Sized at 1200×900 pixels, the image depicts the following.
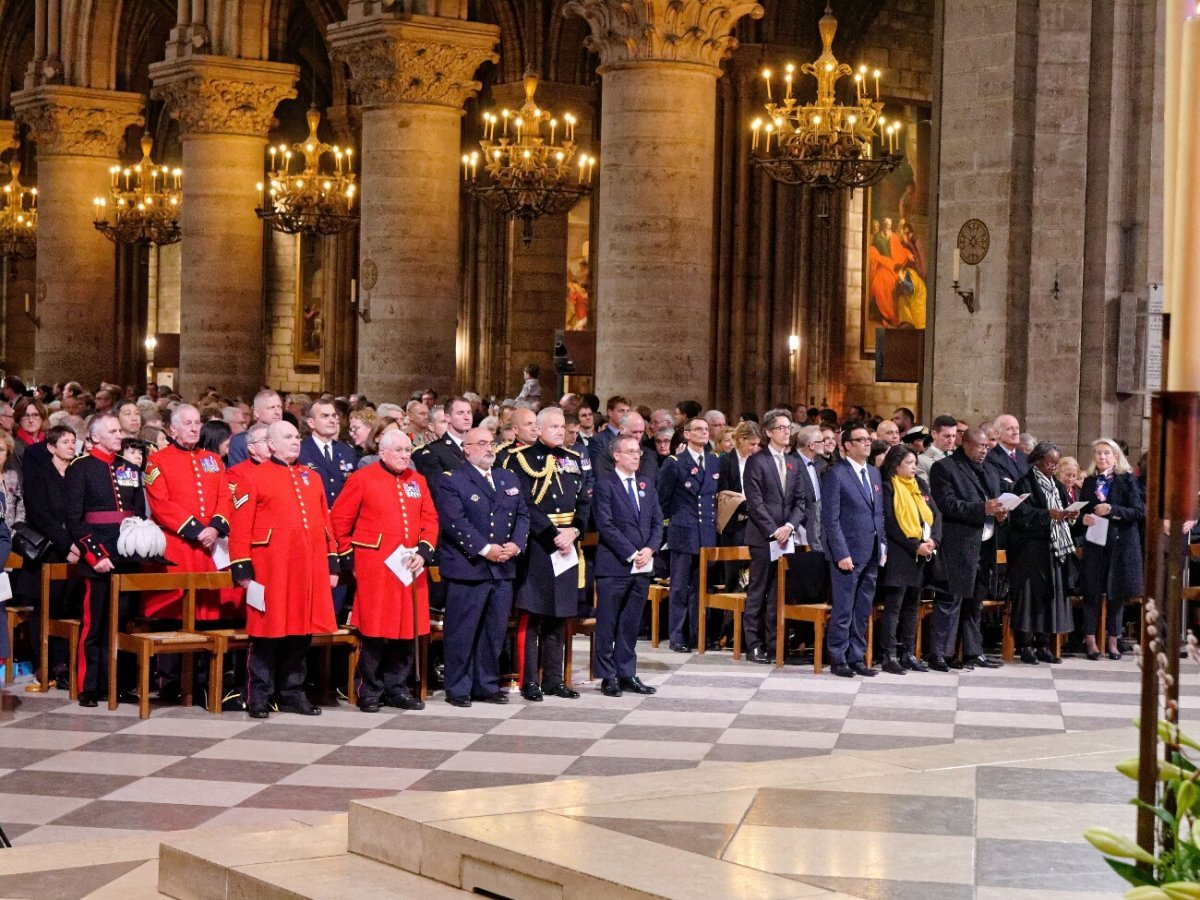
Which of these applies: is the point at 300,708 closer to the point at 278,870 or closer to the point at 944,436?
the point at 278,870

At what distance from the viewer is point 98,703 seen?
10.7 meters

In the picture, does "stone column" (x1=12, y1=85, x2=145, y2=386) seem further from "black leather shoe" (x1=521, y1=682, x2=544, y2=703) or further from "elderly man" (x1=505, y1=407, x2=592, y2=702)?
"black leather shoe" (x1=521, y1=682, x2=544, y2=703)

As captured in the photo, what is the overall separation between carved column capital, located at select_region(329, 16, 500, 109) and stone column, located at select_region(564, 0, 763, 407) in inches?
153

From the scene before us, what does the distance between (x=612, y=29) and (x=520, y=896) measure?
12890mm

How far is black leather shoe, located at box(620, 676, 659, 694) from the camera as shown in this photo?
449 inches

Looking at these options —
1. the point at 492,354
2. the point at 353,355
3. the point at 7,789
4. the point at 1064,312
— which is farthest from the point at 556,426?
the point at 353,355

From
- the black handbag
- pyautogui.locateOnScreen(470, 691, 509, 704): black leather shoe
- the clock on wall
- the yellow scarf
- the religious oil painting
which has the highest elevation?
the religious oil painting

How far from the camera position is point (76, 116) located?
97.2 feet

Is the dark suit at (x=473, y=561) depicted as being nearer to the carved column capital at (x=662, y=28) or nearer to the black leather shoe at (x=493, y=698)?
the black leather shoe at (x=493, y=698)

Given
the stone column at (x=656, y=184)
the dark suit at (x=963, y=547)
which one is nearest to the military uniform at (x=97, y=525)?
the dark suit at (x=963, y=547)

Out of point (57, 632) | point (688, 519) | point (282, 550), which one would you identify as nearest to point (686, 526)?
point (688, 519)

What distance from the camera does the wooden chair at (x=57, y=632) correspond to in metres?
→ 10.8

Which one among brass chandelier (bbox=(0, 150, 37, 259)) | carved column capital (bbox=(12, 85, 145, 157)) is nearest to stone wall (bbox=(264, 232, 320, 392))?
brass chandelier (bbox=(0, 150, 37, 259))

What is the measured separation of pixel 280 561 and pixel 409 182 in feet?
39.2
